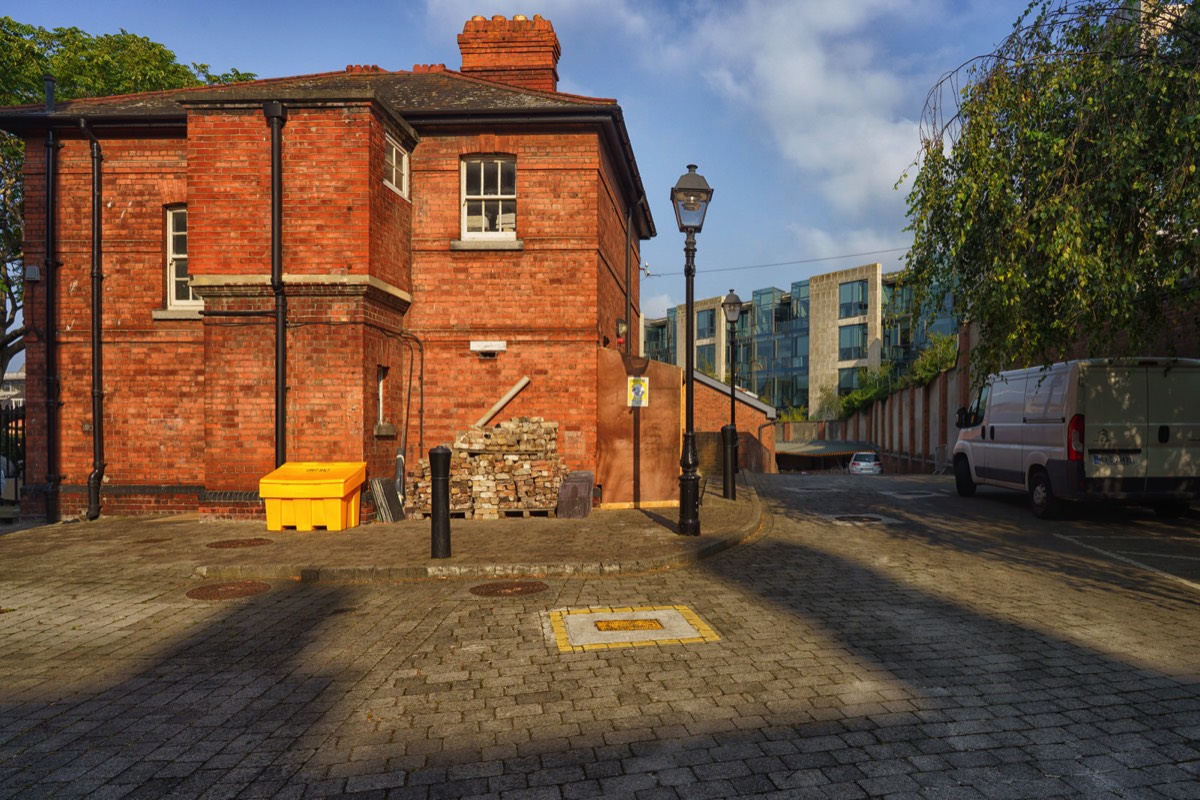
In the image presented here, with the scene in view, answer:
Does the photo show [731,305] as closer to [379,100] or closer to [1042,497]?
[1042,497]

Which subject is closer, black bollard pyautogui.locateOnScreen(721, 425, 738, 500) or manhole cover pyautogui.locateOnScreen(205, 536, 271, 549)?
manhole cover pyautogui.locateOnScreen(205, 536, 271, 549)

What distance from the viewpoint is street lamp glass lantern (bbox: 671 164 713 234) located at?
943 cm

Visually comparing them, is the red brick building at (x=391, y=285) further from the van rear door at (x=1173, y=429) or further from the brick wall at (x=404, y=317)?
the van rear door at (x=1173, y=429)

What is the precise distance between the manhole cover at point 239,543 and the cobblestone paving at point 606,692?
1620mm

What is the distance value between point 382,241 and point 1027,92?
335 inches

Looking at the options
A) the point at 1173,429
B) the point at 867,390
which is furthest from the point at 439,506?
the point at 867,390

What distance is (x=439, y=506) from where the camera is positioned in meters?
7.63

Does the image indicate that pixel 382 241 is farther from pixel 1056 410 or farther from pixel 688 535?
pixel 1056 410

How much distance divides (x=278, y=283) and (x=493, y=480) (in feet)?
13.7

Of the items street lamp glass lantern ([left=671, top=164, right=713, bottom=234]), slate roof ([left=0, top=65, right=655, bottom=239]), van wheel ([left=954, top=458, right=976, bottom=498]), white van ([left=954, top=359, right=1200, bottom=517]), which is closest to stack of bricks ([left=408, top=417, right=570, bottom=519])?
street lamp glass lantern ([left=671, top=164, right=713, bottom=234])

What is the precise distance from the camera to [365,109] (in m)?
10.5

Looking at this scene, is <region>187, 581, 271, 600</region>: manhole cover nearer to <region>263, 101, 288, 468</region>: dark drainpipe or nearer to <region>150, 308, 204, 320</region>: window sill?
<region>263, 101, 288, 468</region>: dark drainpipe

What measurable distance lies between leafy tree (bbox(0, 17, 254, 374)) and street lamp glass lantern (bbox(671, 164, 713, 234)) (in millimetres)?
14800

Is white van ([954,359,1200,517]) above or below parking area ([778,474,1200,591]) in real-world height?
above
